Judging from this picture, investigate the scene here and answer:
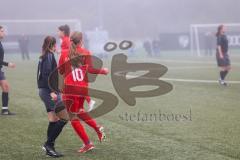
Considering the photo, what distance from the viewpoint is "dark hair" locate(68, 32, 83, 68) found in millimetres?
8164

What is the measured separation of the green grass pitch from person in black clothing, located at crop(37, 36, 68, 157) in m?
0.29

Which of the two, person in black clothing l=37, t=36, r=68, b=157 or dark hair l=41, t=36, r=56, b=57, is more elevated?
dark hair l=41, t=36, r=56, b=57

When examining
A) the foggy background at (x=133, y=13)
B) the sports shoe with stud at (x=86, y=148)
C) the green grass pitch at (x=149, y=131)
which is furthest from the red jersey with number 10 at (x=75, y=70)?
the foggy background at (x=133, y=13)

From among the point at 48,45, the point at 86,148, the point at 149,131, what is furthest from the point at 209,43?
the point at 48,45

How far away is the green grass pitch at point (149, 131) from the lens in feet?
26.9

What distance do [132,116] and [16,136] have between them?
329cm

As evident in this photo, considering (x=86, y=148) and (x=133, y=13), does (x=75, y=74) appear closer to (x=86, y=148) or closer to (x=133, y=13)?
(x=86, y=148)

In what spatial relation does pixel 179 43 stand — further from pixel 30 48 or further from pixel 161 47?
pixel 30 48

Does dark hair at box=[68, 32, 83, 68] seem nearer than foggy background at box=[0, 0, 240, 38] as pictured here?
Yes

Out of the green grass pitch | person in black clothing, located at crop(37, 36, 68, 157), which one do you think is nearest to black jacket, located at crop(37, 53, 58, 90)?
person in black clothing, located at crop(37, 36, 68, 157)

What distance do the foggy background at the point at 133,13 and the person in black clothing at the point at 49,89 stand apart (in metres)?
63.7

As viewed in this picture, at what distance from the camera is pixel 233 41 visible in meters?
45.5

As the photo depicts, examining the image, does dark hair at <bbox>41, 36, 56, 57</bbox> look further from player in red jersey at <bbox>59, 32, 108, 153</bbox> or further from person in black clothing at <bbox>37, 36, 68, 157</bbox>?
player in red jersey at <bbox>59, 32, 108, 153</bbox>

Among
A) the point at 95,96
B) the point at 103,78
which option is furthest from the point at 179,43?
the point at 95,96
